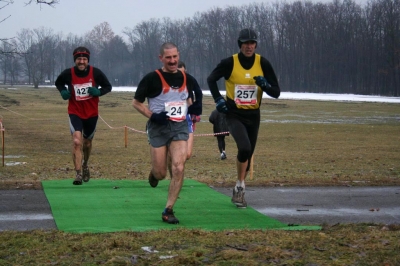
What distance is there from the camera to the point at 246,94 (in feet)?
30.8

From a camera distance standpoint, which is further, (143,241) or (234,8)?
(234,8)

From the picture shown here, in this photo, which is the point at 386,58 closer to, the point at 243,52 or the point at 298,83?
the point at 298,83

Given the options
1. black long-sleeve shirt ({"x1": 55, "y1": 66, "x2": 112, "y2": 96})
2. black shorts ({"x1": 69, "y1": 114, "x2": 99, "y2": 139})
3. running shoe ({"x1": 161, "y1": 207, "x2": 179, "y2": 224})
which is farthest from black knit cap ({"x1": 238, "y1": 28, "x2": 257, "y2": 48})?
black shorts ({"x1": 69, "y1": 114, "x2": 99, "y2": 139})

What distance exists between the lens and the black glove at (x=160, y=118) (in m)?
8.28

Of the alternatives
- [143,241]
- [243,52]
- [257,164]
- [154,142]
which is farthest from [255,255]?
[257,164]

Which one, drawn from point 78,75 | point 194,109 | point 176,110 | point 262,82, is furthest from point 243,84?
point 78,75

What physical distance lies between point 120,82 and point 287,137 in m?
129

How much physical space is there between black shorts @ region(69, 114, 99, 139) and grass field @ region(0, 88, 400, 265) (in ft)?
3.65

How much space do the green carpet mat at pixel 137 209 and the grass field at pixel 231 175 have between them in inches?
21.8

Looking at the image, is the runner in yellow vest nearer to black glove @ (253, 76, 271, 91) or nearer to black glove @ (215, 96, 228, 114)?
black glove @ (215, 96, 228, 114)

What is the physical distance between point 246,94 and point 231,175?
5.38 metres

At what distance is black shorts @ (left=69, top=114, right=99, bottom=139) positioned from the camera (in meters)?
11.5

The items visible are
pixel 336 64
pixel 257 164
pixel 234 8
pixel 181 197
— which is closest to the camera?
pixel 181 197

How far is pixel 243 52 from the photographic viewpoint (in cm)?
932
